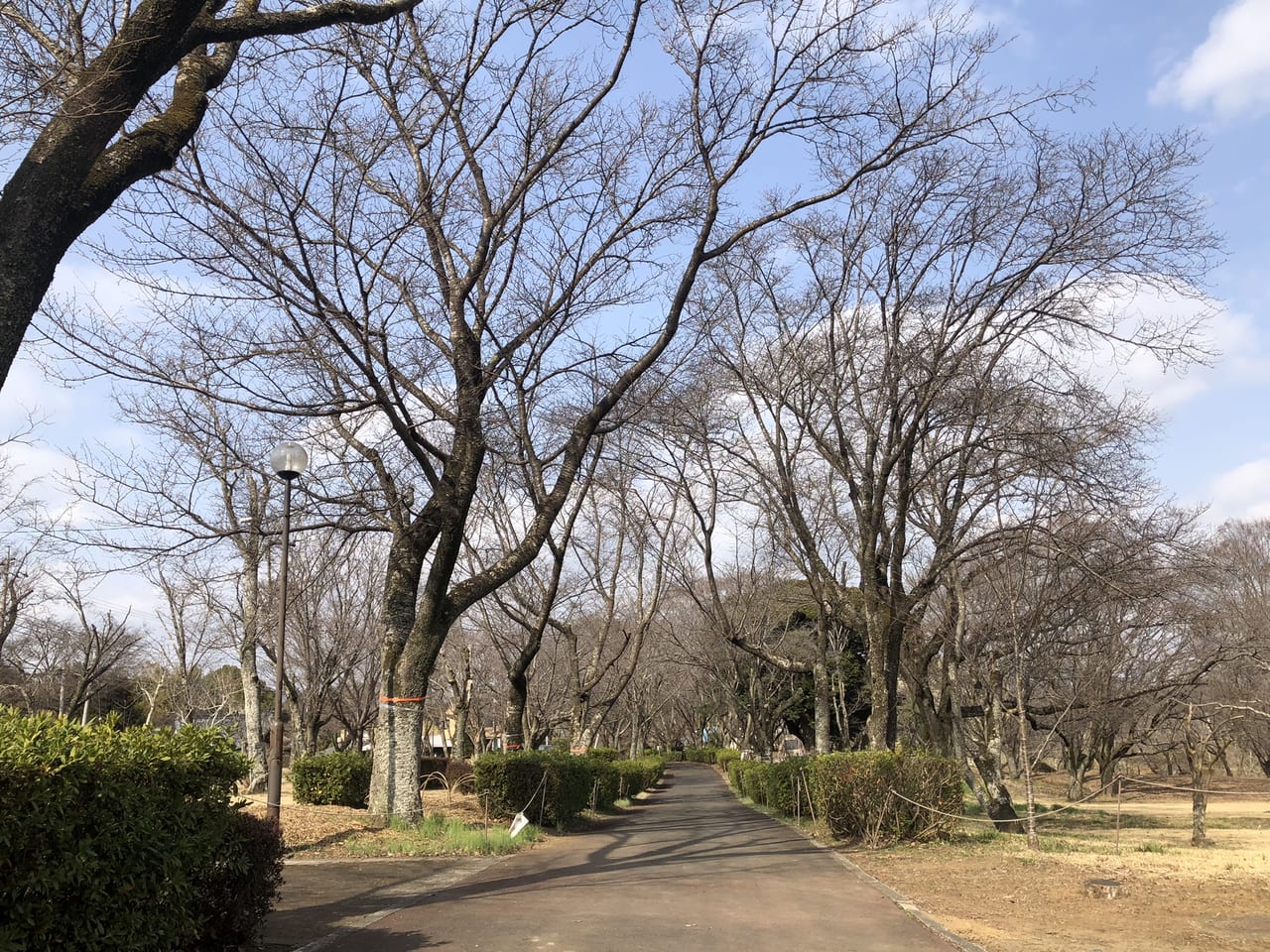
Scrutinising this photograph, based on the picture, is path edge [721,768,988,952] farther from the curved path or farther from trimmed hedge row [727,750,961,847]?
trimmed hedge row [727,750,961,847]

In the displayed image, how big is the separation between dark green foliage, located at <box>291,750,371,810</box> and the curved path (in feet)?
15.7

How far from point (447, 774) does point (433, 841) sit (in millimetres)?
12983

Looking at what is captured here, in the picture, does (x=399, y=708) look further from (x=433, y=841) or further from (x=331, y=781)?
(x=331, y=781)

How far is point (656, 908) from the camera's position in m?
8.73

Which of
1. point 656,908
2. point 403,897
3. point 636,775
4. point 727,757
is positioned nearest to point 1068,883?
point 656,908

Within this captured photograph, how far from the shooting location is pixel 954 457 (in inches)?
777

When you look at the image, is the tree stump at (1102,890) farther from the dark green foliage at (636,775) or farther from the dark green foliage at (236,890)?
the dark green foliage at (636,775)

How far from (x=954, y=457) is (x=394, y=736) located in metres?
12.5

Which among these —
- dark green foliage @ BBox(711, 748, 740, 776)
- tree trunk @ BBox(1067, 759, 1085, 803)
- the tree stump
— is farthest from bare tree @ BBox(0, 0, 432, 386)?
dark green foliage @ BBox(711, 748, 740, 776)

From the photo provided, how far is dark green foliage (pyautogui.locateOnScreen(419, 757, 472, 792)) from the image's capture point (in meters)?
21.6

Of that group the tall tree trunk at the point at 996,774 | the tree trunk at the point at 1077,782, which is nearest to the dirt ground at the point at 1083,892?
the tall tree trunk at the point at 996,774

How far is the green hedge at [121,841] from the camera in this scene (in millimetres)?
4305

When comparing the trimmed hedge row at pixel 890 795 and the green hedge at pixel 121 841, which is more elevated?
the green hedge at pixel 121 841

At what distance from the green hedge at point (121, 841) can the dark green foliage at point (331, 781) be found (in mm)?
11416
